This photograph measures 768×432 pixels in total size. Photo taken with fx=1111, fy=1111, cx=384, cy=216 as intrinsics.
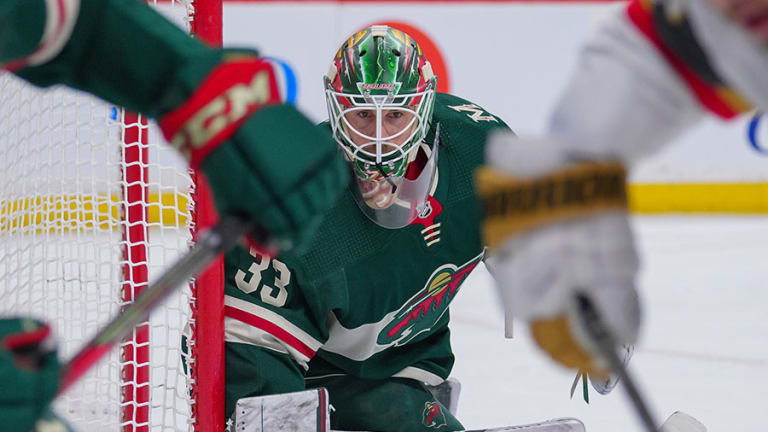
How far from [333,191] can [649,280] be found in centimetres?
309

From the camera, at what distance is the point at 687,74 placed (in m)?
0.98

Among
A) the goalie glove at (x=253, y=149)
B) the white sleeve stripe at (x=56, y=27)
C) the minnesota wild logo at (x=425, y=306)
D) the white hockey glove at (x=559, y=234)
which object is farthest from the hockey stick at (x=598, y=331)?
the minnesota wild logo at (x=425, y=306)

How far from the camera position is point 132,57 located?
1169 mm

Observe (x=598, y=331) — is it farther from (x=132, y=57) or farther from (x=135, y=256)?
(x=135, y=256)

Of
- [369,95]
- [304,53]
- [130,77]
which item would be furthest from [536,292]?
[304,53]

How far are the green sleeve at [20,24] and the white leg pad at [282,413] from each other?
0.89 m

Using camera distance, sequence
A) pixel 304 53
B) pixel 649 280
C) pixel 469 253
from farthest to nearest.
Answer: pixel 304 53, pixel 649 280, pixel 469 253

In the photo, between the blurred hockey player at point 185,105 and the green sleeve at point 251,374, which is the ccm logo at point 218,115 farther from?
the green sleeve at point 251,374

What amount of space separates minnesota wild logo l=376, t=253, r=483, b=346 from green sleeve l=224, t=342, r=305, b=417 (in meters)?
0.23

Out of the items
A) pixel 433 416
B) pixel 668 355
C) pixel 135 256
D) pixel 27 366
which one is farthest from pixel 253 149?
pixel 668 355

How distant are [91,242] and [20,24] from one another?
1.01 metres

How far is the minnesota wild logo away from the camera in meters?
2.12

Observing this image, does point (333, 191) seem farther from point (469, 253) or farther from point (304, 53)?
point (304, 53)

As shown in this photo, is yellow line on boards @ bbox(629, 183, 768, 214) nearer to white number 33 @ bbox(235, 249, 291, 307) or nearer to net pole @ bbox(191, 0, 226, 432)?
white number 33 @ bbox(235, 249, 291, 307)
